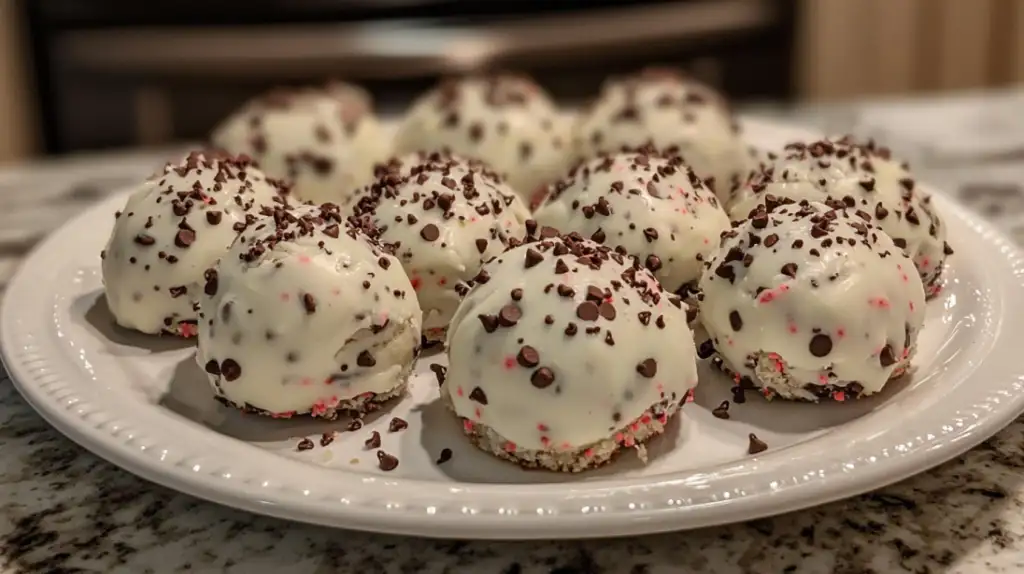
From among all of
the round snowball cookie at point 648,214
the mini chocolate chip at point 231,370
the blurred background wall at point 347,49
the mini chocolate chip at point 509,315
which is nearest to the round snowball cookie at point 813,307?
the round snowball cookie at point 648,214

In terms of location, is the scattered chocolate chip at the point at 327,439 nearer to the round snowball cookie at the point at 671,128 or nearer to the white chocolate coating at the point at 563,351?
the white chocolate coating at the point at 563,351

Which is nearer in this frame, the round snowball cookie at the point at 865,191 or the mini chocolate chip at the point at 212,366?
the mini chocolate chip at the point at 212,366

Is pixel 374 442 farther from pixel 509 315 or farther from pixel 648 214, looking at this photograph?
pixel 648 214

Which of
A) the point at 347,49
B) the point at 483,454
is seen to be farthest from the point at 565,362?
the point at 347,49

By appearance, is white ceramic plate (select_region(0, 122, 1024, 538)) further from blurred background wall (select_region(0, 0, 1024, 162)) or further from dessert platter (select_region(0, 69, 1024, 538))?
blurred background wall (select_region(0, 0, 1024, 162))

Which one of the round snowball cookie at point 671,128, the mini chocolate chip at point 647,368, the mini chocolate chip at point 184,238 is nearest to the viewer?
the mini chocolate chip at point 647,368
